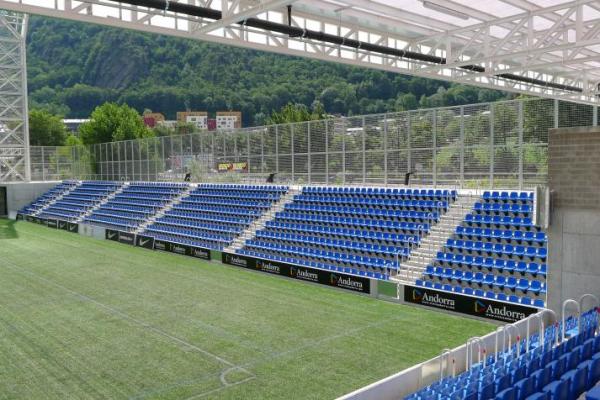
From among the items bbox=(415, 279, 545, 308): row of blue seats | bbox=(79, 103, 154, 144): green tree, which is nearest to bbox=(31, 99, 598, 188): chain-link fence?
bbox=(415, 279, 545, 308): row of blue seats

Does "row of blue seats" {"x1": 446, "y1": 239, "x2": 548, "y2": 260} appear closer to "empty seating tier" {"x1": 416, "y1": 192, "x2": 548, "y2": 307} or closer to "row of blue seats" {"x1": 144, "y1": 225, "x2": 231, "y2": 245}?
"empty seating tier" {"x1": 416, "y1": 192, "x2": 548, "y2": 307}

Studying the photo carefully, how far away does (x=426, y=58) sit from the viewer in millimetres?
15641

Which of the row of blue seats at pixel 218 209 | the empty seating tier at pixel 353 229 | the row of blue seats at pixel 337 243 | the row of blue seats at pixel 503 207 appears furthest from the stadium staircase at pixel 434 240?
the row of blue seats at pixel 218 209

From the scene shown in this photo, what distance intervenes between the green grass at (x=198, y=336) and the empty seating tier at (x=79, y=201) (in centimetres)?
1701

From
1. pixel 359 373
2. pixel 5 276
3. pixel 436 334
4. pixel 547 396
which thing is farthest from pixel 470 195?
pixel 5 276

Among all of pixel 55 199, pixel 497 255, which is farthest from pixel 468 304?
pixel 55 199

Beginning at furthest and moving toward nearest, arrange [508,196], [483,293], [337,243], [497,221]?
[337,243] → [508,196] → [497,221] → [483,293]

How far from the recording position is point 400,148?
21484 millimetres

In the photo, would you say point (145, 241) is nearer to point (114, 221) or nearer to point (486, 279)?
Result: point (114, 221)

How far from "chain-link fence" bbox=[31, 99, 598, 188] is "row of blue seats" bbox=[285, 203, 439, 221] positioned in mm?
1953

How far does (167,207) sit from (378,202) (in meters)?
14.3

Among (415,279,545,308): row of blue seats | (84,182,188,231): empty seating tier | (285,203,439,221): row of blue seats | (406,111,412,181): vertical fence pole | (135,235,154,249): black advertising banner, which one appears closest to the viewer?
(415,279,545,308): row of blue seats

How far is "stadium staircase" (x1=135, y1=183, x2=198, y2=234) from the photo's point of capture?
2895cm

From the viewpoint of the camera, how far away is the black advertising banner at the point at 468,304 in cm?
1275
